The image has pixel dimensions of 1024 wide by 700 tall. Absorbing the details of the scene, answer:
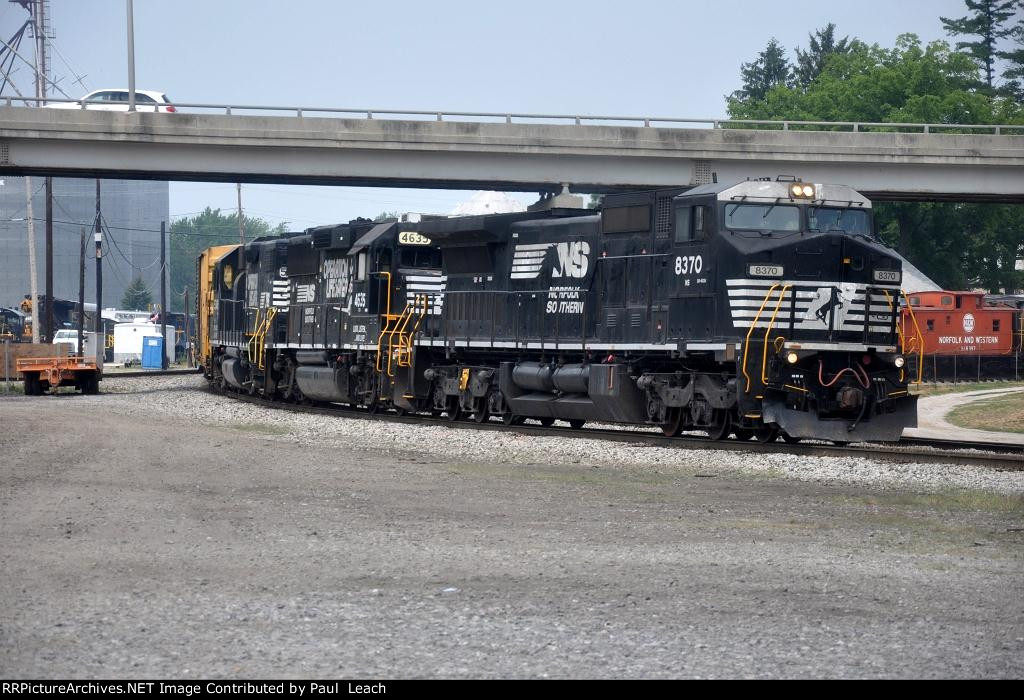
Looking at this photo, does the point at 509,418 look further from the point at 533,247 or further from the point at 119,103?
the point at 119,103

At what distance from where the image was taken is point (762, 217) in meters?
16.3

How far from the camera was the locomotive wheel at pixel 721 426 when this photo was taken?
16.8m

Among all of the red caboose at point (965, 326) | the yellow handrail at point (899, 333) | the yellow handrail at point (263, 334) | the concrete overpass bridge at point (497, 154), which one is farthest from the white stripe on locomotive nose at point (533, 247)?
the red caboose at point (965, 326)

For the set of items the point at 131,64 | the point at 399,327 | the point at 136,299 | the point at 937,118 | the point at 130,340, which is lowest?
the point at 130,340

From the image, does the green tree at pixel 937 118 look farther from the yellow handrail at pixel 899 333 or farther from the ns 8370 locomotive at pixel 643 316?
the yellow handrail at pixel 899 333

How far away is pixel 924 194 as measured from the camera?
39.5 metres

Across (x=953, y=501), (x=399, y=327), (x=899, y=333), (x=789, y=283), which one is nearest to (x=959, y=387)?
(x=399, y=327)

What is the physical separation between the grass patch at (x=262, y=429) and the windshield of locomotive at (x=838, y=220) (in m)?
9.36

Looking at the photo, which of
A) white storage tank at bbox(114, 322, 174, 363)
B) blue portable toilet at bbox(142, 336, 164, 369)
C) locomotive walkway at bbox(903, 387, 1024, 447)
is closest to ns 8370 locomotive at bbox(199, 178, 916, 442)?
locomotive walkway at bbox(903, 387, 1024, 447)

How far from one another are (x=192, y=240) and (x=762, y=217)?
541 feet

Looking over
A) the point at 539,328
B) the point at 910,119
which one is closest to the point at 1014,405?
the point at 539,328

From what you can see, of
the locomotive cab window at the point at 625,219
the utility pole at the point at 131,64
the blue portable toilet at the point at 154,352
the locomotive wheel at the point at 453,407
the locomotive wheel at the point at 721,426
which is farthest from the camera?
the blue portable toilet at the point at 154,352

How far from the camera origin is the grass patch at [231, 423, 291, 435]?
19987 mm

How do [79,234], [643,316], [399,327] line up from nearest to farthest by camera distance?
1. [643,316]
2. [399,327]
3. [79,234]
